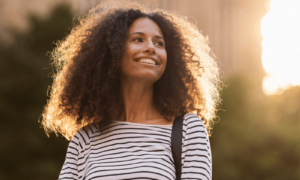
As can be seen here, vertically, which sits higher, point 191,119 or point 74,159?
point 191,119

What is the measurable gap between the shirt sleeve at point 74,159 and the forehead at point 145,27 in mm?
914

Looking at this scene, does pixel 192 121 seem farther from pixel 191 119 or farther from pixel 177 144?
pixel 177 144

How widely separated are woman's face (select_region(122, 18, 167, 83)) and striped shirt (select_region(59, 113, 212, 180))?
0.39 m

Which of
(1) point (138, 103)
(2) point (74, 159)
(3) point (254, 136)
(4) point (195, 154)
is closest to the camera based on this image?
(4) point (195, 154)

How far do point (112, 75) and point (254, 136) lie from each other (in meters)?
15.8

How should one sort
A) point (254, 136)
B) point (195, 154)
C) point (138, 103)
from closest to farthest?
point (195, 154), point (138, 103), point (254, 136)

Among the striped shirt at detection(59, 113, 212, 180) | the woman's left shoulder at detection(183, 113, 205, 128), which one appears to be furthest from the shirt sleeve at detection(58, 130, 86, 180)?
the woman's left shoulder at detection(183, 113, 205, 128)

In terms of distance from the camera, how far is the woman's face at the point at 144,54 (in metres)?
2.59

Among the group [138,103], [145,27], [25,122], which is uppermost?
[25,122]

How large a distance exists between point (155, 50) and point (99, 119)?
68cm

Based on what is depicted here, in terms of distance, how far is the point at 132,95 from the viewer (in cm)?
276

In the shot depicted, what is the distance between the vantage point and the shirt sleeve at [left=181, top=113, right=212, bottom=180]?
2.16 m

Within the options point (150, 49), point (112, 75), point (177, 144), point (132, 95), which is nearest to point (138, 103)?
point (132, 95)

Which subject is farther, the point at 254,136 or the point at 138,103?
the point at 254,136
